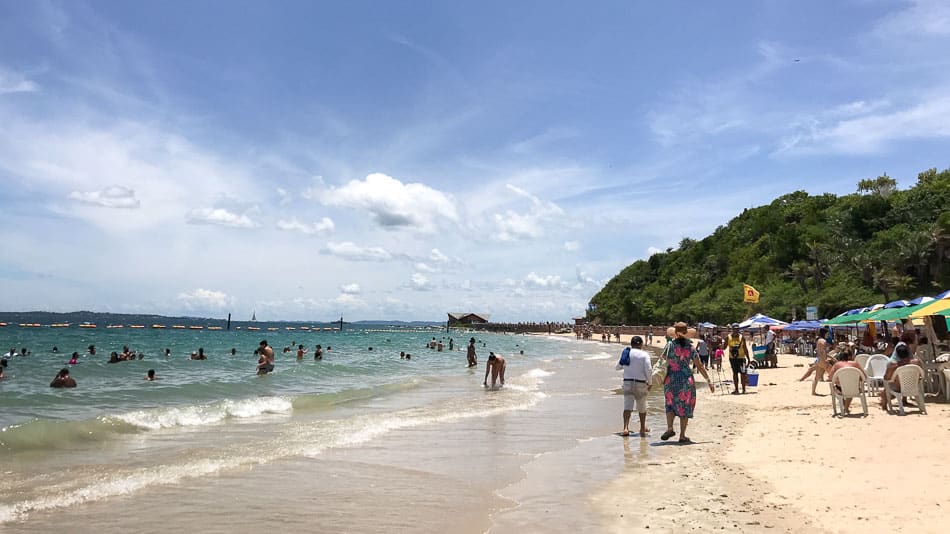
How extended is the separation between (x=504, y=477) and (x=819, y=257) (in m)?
60.7

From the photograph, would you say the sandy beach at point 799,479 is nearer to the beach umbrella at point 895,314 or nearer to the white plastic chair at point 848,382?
the white plastic chair at point 848,382

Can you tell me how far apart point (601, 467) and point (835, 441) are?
3.07 m

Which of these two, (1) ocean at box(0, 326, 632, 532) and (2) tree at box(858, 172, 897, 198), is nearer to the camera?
(1) ocean at box(0, 326, 632, 532)

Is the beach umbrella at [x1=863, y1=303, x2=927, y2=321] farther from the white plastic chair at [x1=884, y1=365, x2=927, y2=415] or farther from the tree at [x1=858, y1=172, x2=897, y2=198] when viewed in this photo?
the tree at [x1=858, y1=172, x2=897, y2=198]

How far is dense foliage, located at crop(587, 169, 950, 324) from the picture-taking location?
161ft

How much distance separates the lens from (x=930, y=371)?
11.3 meters

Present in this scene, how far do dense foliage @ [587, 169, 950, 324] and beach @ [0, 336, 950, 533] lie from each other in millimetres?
46110

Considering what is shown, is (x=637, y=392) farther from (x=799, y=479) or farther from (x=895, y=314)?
(x=895, y=314)

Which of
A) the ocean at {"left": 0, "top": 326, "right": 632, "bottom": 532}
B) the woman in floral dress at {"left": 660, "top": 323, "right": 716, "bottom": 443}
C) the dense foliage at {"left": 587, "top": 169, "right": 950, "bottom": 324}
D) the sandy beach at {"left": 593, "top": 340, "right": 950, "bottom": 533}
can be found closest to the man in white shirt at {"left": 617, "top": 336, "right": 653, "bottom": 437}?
the woman in floral dress at {"left": 660, "top": 323, "right": 716, "bottom": 443}

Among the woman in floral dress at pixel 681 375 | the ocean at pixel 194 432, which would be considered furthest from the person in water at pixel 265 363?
the woman in floral dress at pixel 681 375

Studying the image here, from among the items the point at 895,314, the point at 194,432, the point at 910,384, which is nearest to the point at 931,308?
the point at 895,314

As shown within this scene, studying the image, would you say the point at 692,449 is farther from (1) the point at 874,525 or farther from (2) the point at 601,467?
(1) the point at 874,525

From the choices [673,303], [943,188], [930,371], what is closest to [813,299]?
[943,188]

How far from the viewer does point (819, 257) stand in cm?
5909
